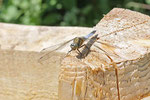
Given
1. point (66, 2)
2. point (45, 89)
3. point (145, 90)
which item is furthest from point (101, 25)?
point (66, 2)

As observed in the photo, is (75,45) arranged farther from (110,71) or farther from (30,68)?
(30,68)

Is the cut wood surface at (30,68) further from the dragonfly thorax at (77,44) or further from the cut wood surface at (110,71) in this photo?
the cut wood surface at (110,71)

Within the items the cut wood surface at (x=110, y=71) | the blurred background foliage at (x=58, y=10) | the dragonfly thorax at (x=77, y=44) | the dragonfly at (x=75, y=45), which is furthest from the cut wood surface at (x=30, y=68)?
Answer: the blurred background foliage at (x=58, y=10)

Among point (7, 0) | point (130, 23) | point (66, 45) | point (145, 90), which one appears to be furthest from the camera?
point (7, 0)

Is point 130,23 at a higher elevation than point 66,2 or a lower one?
lower

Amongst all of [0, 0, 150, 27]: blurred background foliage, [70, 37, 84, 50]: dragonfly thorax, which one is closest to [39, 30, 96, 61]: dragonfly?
[70, 37, 84, 50]: dragonfly thorax

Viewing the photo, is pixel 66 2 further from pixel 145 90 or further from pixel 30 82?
pixel 145 90
